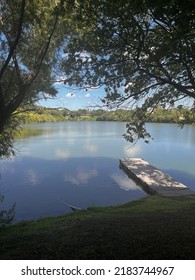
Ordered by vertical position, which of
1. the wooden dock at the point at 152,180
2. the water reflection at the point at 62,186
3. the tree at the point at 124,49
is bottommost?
the water reflection at the point at 62,186

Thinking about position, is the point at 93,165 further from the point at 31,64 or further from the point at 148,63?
the point at 148,63

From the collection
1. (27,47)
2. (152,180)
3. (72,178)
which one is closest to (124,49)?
(27,47)

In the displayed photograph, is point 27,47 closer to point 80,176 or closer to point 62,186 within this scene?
point 62,186

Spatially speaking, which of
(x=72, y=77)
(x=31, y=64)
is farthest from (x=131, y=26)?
(x=31, y=64)

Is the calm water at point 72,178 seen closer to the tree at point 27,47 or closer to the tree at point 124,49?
the tree at point 27,47

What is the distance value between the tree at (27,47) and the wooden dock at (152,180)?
1109 centimetres

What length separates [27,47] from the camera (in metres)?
11.3

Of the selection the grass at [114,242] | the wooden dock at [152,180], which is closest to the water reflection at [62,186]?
the wooden dock at [152,180]

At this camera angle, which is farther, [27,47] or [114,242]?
[27,47]

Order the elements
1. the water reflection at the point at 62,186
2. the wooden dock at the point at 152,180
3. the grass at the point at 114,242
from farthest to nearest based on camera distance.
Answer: the wooden dock at the point at 152,180
the water reflection at the point at 62,186
the grass at the point at 114,242

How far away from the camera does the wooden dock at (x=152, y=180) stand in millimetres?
19656

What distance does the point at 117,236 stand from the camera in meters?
6.31

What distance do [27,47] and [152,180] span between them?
50.5 ft

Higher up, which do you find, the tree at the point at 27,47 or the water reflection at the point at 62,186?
the tree at the point at 27,47
